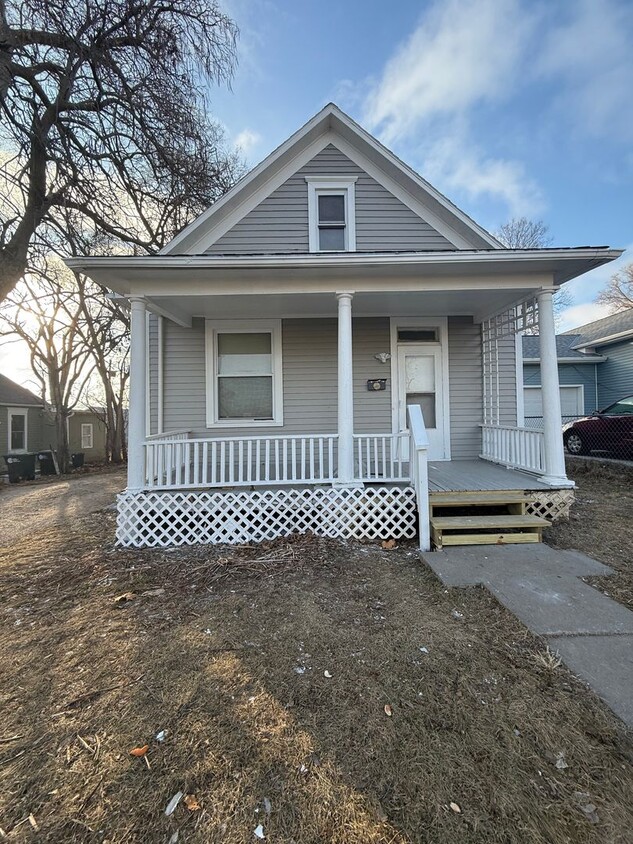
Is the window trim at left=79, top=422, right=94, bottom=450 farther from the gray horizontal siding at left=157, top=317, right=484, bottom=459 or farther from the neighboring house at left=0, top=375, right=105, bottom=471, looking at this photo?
the gray horizontal siding at left=157, top=317, right=484, bottom=459

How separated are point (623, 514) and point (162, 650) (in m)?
6.12

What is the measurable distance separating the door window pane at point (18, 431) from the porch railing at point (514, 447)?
2046 centimetres

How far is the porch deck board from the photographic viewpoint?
4852 mm

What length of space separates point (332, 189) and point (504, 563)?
629 cm

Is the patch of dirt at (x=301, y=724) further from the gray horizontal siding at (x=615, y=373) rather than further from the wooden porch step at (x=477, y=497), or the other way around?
the gray horizontal siding at (x=615, y=373)

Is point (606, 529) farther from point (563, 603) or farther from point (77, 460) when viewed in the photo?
point (77, 460)

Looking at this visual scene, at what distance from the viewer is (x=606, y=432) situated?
9.59 meters

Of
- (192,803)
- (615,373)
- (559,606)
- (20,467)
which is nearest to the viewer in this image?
(192,803)

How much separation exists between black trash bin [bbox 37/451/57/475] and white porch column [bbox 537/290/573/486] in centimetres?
1729

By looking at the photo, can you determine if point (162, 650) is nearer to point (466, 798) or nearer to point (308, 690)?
point (308, 690)

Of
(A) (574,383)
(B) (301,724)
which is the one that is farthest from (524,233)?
(B) (301,724)


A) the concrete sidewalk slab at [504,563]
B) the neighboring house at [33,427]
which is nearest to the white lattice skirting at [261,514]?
the concrete sidewalk slab at [504,563]

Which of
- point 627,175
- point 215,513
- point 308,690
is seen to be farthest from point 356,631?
point 627,175

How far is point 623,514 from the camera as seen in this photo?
5574 millimetres
